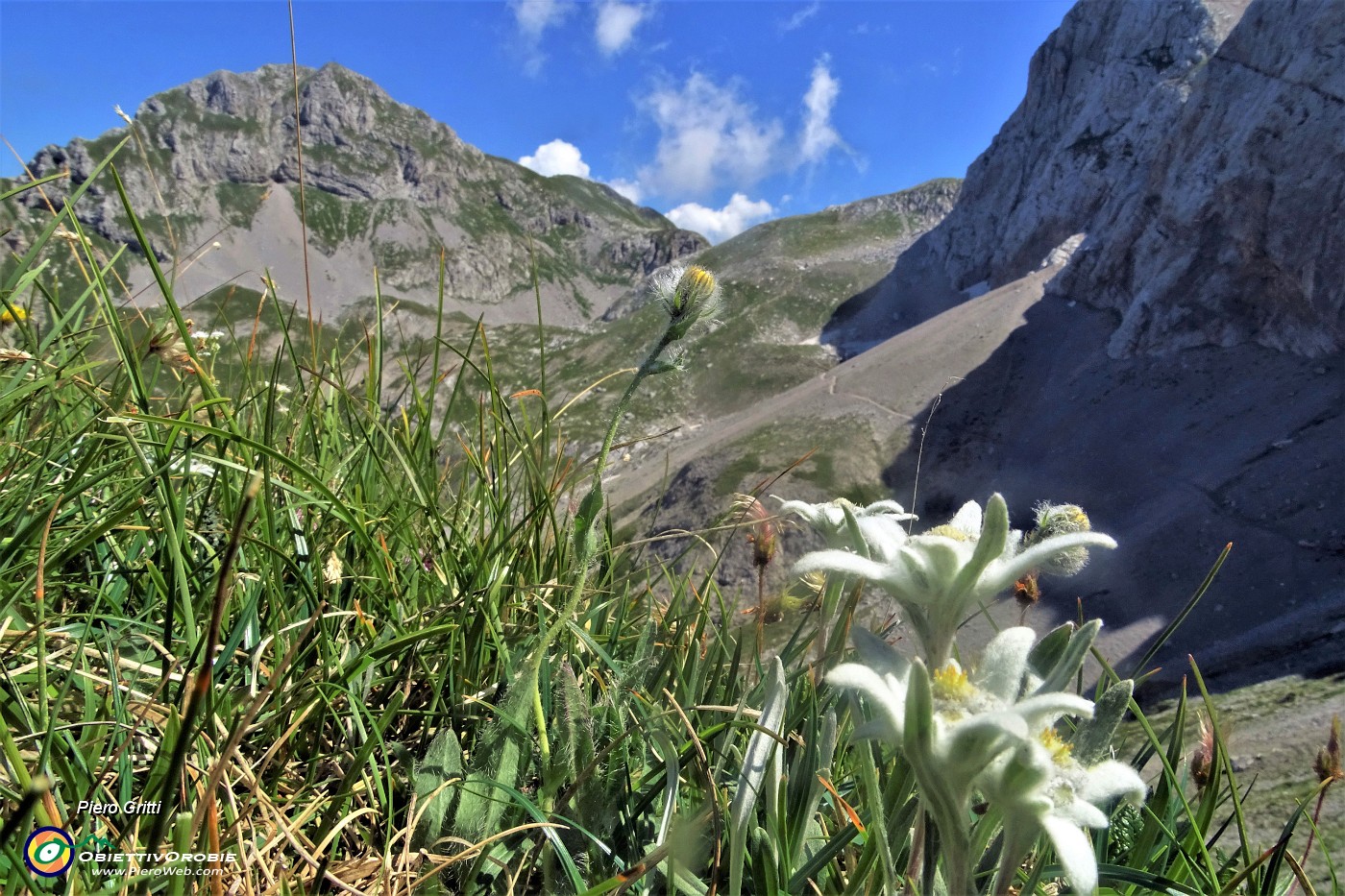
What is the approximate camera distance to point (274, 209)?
18825 centimetres

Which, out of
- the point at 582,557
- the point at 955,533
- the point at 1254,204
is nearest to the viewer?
the point at 955,533

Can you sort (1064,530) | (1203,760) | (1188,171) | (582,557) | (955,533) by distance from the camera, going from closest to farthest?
(955,533) < (1064,530) < (582,557) < (1203,760) < (1188,171)

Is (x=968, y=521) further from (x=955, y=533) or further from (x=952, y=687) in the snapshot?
(x=952, y=687)

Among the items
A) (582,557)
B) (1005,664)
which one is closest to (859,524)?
(1005,664)

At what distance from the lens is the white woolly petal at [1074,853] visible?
72 cm

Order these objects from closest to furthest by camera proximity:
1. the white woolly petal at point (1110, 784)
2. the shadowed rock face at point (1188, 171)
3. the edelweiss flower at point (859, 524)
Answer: the white woolly petal at point (1110, 784), the edelweiss flower at point (859, 524), the shadowed rock face at point (1188, 171)

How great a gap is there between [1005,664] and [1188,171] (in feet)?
151

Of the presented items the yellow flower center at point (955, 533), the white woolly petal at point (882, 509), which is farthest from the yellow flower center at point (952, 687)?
the white woolly petal at point (882, 509)

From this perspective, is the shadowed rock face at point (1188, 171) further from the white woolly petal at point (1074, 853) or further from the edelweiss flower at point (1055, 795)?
the white woolly petal at point (1074, 853)

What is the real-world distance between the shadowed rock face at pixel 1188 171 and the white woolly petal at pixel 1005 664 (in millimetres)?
37677

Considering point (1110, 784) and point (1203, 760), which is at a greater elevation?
point (1110, 784)

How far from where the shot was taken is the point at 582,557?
1759 millimetres

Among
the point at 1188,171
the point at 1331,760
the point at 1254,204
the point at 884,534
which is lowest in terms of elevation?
the point at 1331,760

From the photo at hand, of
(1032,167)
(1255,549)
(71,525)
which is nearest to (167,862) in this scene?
(71,525)
